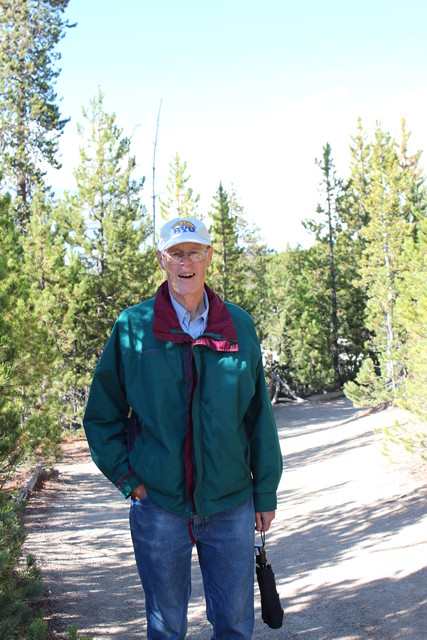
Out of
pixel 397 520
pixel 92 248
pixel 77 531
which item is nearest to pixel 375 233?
pixel 92 248

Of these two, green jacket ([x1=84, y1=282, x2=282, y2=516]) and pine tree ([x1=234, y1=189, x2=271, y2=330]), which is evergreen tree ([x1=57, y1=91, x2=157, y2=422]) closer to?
pine tree ([x1=234, y1=189, x2=271, y2=330])

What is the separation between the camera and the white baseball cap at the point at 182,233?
2.52 meters

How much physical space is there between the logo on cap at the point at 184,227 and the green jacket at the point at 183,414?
317mm

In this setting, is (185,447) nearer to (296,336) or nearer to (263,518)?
(263,518)

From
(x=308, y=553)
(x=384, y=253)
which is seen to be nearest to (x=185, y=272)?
(x=308, y=553)

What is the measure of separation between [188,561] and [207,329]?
0.93 meters

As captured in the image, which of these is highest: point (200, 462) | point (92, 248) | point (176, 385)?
point (92, 248)

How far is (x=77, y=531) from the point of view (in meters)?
7.43

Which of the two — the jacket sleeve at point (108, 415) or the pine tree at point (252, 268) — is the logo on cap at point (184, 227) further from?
the pine tree at point (252, 268)

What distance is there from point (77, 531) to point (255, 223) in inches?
1727

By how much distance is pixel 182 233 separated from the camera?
2523mm

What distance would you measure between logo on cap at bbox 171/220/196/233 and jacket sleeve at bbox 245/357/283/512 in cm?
62

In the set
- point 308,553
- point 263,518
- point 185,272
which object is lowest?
point 308,553

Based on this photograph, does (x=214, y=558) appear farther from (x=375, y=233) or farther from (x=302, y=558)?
(x=375, y=233)
